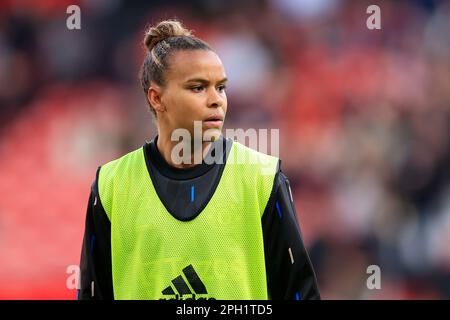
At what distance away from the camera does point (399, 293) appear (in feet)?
17.4

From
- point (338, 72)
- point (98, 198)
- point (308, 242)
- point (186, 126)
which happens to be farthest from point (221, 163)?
point (338, 72)

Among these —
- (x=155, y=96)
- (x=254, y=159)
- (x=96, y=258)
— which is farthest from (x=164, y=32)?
(x=96, y=258)

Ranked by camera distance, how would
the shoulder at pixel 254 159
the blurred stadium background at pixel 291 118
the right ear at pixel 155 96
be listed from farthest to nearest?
the blurred stadium background at pixel 291 118 < the right ear at pixel 155 96 < the shoulder at pixel 254 159

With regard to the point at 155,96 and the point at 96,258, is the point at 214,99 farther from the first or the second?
the point at 96,258

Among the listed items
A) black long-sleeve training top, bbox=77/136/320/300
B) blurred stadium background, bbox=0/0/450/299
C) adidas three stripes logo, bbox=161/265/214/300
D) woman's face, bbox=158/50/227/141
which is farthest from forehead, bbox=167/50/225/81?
blurred stadium background, bbox=0/0/450/299

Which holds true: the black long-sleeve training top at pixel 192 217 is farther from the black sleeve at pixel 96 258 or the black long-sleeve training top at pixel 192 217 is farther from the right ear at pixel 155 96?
the right ear at pixel 155 96

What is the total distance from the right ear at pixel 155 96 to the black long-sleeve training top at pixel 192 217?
13cm

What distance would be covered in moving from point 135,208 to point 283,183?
48 cm

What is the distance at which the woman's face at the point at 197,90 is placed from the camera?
2525 mm

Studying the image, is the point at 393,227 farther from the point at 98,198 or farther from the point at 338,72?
the point at 98,198

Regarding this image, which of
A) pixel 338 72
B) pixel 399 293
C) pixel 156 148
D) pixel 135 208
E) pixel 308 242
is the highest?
pixel 338 72

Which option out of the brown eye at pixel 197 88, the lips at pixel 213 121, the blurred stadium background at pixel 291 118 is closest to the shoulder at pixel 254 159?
the lips at pixel 213 121

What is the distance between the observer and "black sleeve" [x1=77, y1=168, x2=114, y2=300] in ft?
8.44

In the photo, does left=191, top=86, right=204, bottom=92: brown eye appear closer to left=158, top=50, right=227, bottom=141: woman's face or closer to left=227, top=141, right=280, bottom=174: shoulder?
left=158, top=50, right=227, bottom=141: woman's face
